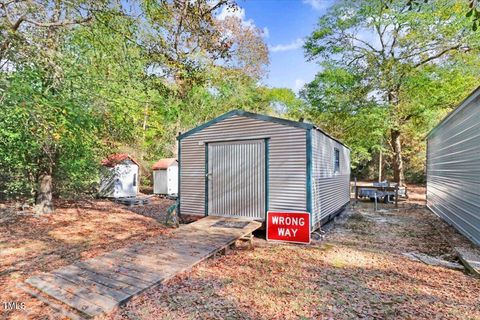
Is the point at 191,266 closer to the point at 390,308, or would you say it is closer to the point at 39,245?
the point at 390,308

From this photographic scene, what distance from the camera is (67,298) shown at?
10.8ft

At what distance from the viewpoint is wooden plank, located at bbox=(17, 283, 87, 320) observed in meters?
3.00

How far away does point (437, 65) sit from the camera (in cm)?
1514

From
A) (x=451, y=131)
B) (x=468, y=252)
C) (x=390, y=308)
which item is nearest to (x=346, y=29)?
(x=451, y=131)

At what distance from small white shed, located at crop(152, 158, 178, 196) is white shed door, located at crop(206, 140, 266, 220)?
8822 mm

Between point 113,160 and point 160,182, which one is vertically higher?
point 113,160

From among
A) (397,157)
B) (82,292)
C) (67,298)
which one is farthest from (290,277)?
(397,157)

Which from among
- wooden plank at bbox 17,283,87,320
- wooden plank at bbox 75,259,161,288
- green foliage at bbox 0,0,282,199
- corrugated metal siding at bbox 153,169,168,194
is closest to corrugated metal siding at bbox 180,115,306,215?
green foliage at bbox 0,0,282,199

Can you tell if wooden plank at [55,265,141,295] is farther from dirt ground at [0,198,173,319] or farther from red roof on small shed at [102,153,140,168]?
red roof on small shed at [102,153,140,168]

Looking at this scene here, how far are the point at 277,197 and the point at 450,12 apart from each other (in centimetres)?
1393

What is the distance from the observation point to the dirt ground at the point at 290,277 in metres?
3.24

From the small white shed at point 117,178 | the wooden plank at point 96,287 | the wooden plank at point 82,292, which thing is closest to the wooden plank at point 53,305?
the wooden plank at point 82,292

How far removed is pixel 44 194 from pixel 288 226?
28.8 ft

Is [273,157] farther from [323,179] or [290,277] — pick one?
[290,277]
